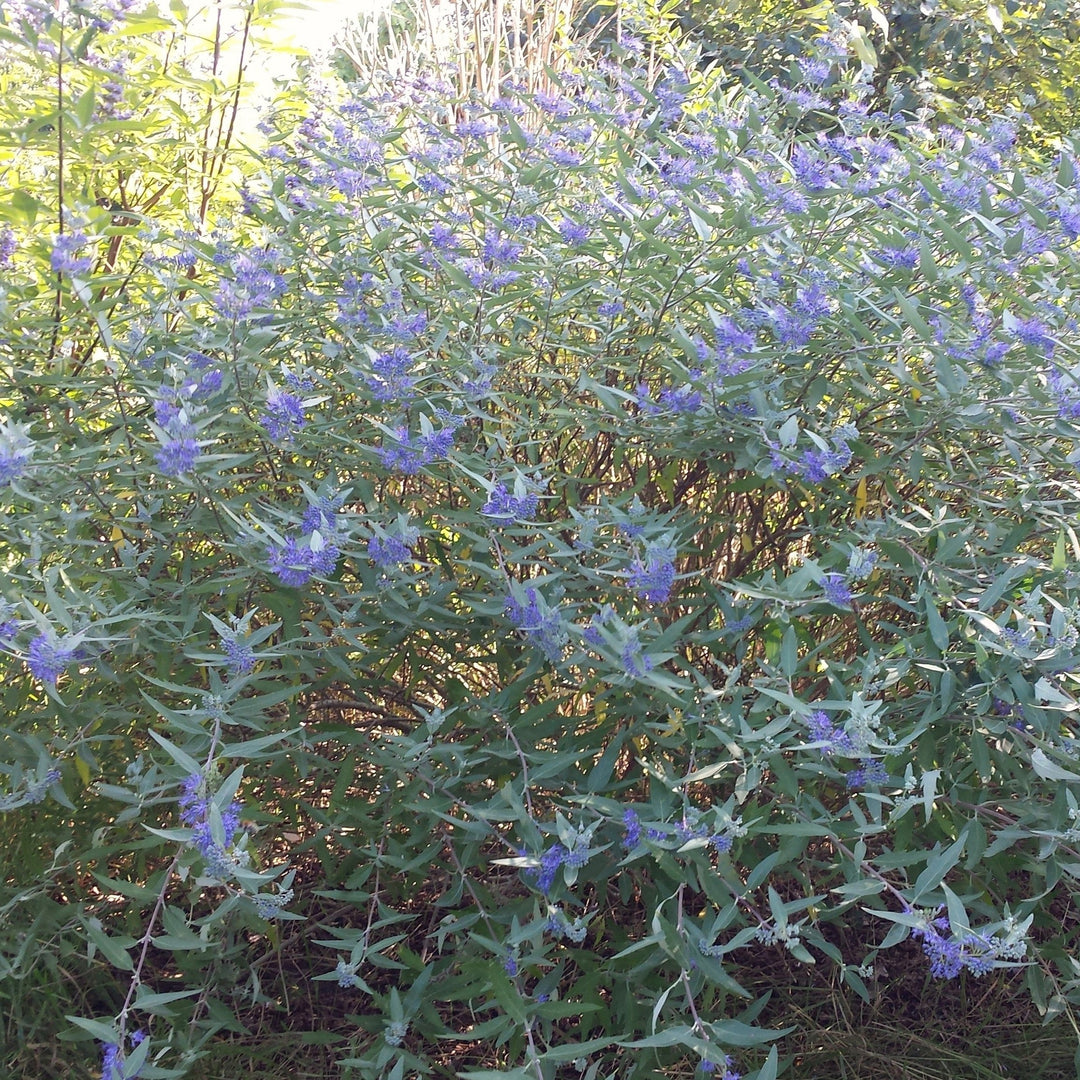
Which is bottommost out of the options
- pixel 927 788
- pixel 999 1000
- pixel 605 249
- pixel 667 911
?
pixel 999 1000

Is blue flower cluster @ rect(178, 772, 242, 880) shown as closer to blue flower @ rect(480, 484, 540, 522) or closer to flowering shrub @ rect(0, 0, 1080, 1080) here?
flowering shrub @ rect(0, 0, 1080, 1080)

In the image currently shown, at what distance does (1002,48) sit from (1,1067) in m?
7.18

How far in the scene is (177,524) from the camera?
1.96m

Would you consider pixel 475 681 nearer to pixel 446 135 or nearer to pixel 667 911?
pixel 667 911

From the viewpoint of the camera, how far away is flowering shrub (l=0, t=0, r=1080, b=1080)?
175 centimetres

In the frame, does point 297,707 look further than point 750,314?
Yes

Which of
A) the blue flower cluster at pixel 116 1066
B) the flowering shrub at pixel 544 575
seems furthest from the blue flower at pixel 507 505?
the blue flower cluster at pixel 116 1066

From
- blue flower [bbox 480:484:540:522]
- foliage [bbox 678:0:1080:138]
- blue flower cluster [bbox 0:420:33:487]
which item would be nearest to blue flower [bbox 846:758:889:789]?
blue flower [bbox 480:484:540:522]

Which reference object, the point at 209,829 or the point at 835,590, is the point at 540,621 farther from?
the point at 209,829

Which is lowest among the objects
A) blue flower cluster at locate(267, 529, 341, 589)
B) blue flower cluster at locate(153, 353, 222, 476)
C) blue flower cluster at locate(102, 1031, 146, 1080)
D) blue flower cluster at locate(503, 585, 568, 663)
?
blue flower cluster at locate(102, 1031, 146, 1080)

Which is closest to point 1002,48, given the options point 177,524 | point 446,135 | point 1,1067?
point 446,135

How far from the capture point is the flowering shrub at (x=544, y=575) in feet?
5.75

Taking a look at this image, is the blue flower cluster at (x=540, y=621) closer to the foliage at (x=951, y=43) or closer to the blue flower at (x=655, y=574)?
the blue flower at (x=655, y=574)

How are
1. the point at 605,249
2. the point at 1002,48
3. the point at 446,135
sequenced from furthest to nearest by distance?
the point at 1002,48 → the point at 446,135 → the point at 605,249
